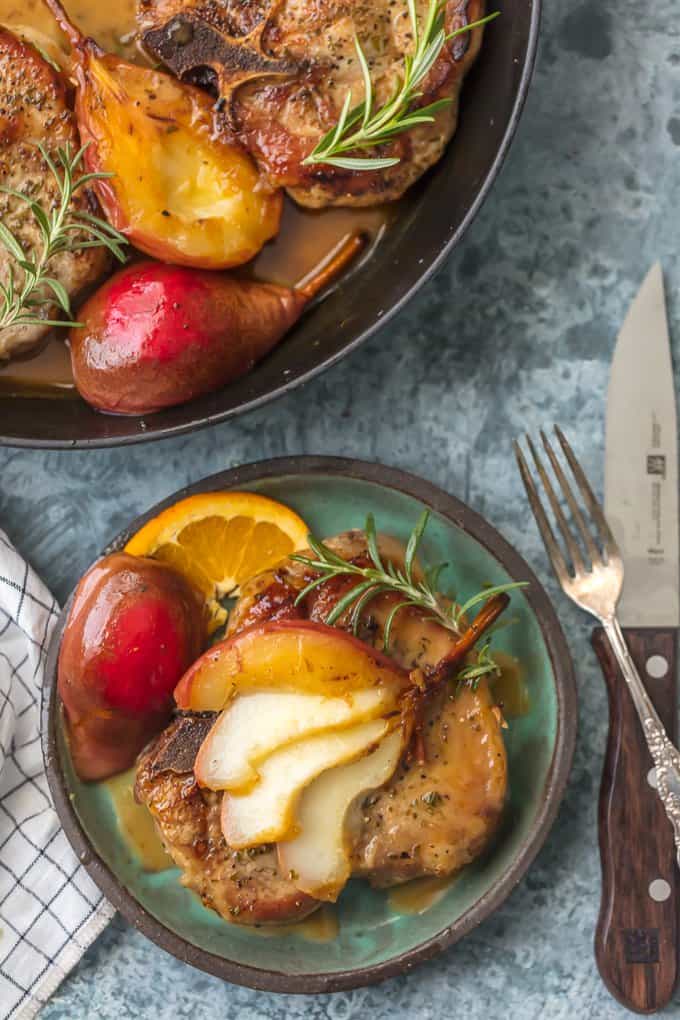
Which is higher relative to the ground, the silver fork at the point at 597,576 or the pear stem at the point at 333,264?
the pear stem at the point at 333,264

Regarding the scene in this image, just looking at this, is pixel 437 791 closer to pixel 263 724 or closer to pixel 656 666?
pixel 263 724

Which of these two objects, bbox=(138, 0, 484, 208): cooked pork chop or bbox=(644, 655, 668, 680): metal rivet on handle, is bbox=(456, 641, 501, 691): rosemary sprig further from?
bbox=(138, 0, 484, 208): cooked pork chop

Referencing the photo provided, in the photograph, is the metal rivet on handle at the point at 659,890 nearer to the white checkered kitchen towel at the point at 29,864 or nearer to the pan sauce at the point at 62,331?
the white checkered kitchen towel at the point at 29,864

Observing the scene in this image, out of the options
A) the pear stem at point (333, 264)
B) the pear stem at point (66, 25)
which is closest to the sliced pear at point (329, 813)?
the pear stem at point (333, 264)

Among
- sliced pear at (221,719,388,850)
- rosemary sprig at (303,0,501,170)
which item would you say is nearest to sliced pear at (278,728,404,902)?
sliced pear at (221,719,388,850)

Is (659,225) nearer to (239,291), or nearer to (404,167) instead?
(404,167)

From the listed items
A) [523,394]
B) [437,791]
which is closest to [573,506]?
[523,394]
